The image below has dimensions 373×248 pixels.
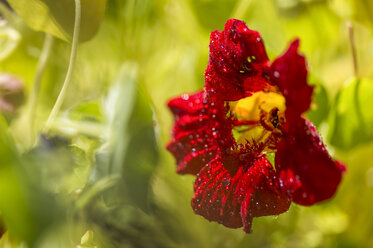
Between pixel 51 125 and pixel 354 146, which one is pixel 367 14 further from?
pixel 51 125

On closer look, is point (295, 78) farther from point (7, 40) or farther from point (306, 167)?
point (7, 40)

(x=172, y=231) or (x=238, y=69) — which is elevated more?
(x=238, y=69)

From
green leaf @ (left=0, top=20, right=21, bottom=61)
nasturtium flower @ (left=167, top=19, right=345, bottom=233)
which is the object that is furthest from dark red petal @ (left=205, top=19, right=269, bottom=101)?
green leaf @ (left=0, top=20, right=21, bottom=61)

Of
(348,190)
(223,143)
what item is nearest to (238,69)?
(223,143)

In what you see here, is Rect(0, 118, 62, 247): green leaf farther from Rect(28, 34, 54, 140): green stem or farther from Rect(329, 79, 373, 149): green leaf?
Rect(329, 79, 373, 149): green leaf

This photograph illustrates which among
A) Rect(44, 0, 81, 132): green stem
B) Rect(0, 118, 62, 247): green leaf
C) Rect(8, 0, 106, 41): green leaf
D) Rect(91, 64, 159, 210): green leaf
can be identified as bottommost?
Rect(91, 64, 159, 210): green leaf

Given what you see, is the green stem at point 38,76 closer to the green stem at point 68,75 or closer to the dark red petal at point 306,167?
the green stem at point 68,75

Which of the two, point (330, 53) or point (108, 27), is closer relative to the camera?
point (108, 27)
